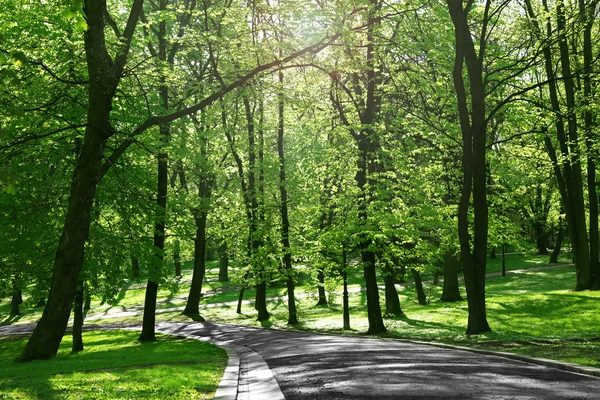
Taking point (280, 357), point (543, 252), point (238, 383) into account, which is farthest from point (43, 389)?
point (543, 252)

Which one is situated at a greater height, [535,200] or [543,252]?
[535,200]

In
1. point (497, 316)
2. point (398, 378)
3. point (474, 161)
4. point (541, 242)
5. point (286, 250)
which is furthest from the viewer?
Result: point (541, 242)

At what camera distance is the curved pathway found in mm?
7530

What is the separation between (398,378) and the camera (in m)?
8.77

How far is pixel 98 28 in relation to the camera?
1348 cm

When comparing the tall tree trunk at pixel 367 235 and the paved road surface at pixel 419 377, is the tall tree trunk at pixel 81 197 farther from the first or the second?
the tall tree trunk at pixel 367 235

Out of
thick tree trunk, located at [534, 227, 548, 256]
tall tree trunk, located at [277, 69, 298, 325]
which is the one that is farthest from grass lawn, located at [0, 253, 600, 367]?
thick tree trunk, located at [534, 227, 548, 256]

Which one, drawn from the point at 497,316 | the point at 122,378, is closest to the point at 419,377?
the point at 122,378

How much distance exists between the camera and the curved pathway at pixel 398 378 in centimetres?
753

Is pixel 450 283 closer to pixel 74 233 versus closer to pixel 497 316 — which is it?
pixel 497 316

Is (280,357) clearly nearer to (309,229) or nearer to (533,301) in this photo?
(309,229)

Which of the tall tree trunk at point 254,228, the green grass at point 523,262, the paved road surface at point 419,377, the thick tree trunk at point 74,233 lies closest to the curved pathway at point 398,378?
the paved road surface at point 419,377

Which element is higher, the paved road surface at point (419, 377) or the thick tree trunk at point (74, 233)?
the thick tree trunk at point (74, 233)

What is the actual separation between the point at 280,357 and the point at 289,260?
58.6 feet
